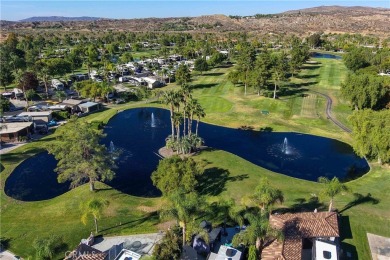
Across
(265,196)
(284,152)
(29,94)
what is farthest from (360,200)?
(29,94)

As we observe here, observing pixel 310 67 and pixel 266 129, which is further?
pixel 310 67

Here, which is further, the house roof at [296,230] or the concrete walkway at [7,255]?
the concrete walkway at [7,255]

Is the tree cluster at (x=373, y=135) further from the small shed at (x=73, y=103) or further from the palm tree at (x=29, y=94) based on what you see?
the palm tree at (x=29, y=94)

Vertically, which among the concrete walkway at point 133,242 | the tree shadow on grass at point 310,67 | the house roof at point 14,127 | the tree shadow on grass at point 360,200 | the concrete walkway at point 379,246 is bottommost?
the concrete walkway at point 133,242

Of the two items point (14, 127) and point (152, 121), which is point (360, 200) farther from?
point (14, 127)

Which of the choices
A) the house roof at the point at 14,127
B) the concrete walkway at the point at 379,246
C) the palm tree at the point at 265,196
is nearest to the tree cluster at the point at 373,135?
the concrete walkway at the point at 379,246

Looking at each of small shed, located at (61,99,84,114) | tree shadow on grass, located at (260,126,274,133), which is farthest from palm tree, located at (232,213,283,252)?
small shed, located at (61,99,84,114)

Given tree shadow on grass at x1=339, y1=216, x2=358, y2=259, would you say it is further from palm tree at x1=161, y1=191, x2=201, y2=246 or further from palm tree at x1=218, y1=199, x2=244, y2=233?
palm tree at x1=161, y1=191, x2=201, y2=246
